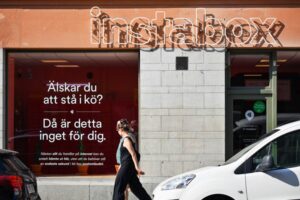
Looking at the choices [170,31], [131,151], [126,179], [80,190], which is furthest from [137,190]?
[170,31]

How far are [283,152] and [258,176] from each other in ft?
1.77

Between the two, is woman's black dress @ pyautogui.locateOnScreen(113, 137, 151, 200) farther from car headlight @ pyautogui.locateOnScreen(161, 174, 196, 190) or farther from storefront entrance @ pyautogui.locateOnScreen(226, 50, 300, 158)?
storefront entrance @ pyautogui.locateOnScreen(226, 50, 300, 158)

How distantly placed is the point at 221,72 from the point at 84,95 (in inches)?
118

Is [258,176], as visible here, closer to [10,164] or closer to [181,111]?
[10,164]

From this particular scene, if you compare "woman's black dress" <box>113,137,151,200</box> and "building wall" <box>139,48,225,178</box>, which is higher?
"building wall" <box>139,48,225,178</box>

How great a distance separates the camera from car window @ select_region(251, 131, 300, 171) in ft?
31.1

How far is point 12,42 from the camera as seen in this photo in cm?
1391

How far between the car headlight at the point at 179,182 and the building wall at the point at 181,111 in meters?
3.57

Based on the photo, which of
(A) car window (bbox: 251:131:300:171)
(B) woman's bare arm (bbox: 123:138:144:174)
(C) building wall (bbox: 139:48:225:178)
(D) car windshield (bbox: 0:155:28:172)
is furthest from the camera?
(C) building wall (bbox: 139:48:225:178)

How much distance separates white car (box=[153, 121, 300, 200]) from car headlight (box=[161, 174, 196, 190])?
0.07ft

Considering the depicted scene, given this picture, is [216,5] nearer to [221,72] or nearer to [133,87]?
[221,72]

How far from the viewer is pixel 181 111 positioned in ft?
45.2

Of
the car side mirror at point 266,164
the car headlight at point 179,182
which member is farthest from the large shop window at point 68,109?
the car side mirror at point 266,164

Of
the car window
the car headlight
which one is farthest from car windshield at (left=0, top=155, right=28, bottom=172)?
the car window
